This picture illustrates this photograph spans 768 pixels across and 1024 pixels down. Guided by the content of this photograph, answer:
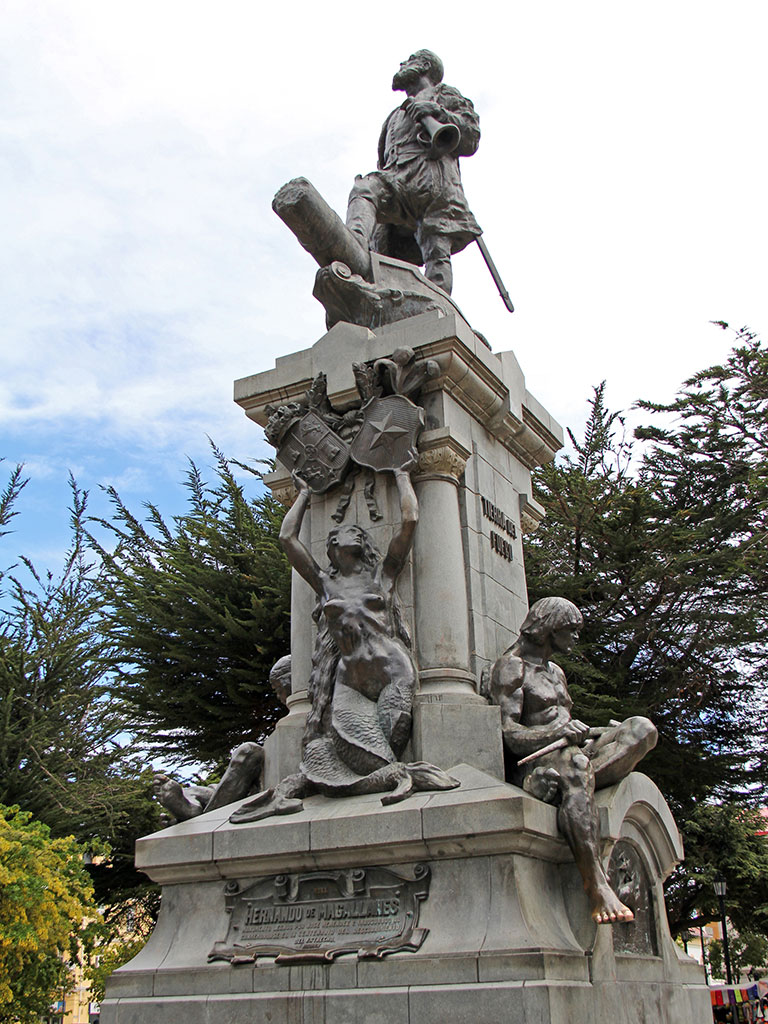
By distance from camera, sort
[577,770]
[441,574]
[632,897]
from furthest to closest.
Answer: [441,574] → [632,897] → [577,770]

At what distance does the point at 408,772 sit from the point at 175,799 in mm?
1897

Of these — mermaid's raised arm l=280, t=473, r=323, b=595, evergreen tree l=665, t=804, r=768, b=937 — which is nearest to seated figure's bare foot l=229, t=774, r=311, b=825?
mermaid's raised arm l=280, t=473, r=323, b=595

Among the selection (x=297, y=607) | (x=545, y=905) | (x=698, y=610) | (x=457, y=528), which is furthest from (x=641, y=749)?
(x=698, y=610)

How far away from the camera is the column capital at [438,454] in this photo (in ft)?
24.6

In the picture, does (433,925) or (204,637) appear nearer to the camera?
(433,925)

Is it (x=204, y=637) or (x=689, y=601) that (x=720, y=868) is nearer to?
(x=689, y=601)

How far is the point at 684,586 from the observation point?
1678cm

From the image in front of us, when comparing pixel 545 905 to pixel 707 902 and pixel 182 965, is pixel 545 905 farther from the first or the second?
pixel 707 902

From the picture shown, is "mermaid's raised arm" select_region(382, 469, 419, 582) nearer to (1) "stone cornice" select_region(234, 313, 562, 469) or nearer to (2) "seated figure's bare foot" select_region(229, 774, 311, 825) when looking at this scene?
(1) "stone cornice" select_region(234, 313, 562, 469)

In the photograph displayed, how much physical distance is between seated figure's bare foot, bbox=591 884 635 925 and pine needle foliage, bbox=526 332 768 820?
967 centimetres

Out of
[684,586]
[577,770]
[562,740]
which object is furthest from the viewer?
[684,586]

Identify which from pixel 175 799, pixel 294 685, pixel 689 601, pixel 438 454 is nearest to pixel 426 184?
pixel 438 454

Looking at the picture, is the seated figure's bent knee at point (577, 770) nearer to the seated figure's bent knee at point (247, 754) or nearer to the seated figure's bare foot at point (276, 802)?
the seated figure's bare foot at point (276, 802)

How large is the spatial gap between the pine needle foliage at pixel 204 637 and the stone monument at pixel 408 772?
950 centimetres
